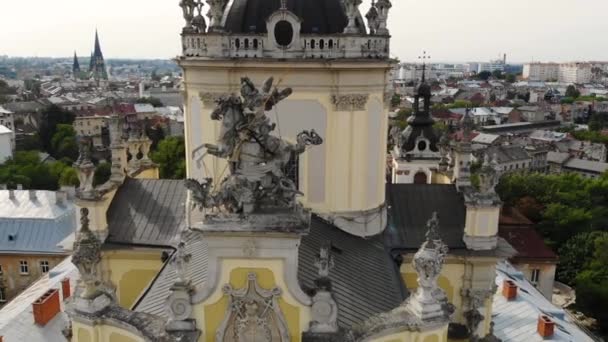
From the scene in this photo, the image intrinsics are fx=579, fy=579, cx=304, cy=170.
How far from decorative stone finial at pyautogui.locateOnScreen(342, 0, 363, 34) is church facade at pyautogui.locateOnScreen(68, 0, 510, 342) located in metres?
0.05

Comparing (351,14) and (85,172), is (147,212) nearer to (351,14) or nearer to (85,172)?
(85,172)

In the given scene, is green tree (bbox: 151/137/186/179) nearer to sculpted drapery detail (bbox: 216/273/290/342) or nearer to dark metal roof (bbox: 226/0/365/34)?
dark metal roof (bbox: 226/0/365/34)

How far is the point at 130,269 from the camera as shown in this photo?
2211 cm

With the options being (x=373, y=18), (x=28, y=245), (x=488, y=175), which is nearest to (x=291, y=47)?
(x=373, y=18)

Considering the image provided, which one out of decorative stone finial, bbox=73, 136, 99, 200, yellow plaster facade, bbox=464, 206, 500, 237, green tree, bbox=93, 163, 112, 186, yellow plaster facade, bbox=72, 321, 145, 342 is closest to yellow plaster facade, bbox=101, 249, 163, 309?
decorative stone finial, bbox=73, 136, 99, 200

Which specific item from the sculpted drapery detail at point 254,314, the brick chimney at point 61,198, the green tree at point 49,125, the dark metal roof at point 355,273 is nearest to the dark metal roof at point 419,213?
the dark metal roof at point 355,273

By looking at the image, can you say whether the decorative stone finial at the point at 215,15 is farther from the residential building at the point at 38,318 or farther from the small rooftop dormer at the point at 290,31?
the residential building at the point at 38,318

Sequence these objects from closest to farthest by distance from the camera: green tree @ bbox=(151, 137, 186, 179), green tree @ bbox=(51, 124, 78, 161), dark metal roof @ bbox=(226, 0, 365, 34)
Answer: dark metal roof @ bbox=(226, 0, 365, 34) < green tree @ bbox=(151, 137, 186, 179) < green tree @ bbox=(51, 124, 78, 161)

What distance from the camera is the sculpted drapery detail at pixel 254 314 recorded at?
43.9 feet

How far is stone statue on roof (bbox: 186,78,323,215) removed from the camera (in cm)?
1364

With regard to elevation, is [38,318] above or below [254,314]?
below

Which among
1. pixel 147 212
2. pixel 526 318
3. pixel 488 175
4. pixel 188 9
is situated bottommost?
pixel 526 318

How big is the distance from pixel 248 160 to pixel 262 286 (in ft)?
9.83

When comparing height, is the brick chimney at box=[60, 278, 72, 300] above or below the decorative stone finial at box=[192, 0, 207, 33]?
below
